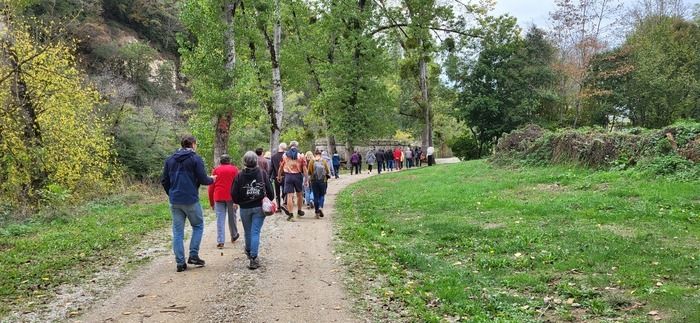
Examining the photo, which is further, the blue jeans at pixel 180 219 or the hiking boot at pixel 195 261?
the hiking boot at pixel 195 261

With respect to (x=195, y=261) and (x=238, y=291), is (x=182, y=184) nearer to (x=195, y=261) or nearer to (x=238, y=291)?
(x=195, y=261)

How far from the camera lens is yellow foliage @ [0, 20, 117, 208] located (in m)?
15.9

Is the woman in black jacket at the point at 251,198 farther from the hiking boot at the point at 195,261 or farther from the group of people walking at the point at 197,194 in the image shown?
the hiking boot at the point at 195,261

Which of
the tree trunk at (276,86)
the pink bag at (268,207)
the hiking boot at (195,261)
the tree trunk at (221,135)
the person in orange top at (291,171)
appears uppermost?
the tree trunk at (276,86)

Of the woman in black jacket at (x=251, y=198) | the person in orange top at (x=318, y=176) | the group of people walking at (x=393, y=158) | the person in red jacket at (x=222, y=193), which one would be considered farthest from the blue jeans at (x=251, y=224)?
the group of people walking at (x=393, y=158)

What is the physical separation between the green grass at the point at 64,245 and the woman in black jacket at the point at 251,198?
8.11 feet

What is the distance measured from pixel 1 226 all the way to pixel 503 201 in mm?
12755

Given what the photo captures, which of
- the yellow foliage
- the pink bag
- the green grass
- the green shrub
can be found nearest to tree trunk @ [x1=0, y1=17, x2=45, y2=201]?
the yellow foliage

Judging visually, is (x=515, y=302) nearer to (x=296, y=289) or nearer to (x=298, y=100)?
(x=296, y=289)

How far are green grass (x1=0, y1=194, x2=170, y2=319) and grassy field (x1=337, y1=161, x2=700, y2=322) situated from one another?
4323 millimetres

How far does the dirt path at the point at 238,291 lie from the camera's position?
6.13 m

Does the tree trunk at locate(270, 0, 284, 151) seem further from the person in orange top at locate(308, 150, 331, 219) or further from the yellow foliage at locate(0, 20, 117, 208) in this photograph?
the person in orange top at locate(308, 150, 331, 219)

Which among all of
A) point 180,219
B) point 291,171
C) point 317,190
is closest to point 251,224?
point 180,219

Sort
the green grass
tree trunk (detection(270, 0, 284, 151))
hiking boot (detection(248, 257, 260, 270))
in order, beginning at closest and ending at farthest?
the green grass
hiking boot (detection(248, 257, 260, 270))
tree trunk (detection(270, 0, 284, 151))
